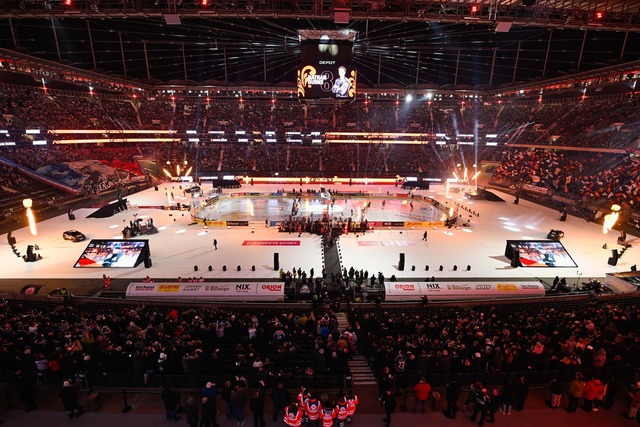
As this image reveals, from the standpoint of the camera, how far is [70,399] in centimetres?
937

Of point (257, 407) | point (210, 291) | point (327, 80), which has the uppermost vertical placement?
point (327, 80)

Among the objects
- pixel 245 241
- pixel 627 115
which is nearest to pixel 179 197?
pixel 245 241

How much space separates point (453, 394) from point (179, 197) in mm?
43963

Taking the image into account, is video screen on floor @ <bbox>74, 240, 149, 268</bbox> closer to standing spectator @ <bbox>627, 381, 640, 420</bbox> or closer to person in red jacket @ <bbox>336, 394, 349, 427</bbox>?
person in red jacket @ <bbox>336, 394, 349, 427</bbox>

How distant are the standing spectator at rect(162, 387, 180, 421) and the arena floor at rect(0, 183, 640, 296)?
1200 cm

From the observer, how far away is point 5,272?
74.2 feet

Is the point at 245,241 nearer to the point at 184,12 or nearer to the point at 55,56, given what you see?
the point at 184,12

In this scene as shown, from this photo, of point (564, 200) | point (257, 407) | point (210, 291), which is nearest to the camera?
point (257, 407)

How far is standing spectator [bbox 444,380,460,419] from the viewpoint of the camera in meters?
9.46

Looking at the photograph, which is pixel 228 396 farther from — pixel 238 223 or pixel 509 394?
pixel 238 223

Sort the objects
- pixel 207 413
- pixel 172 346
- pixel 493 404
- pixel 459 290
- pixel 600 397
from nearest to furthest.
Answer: pixel 207 413 → pixel 493 404 → pixel 600 397 → pixel 172 346 → pixel 459 290

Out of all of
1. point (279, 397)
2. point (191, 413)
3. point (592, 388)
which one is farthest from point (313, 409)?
point (592, 388)

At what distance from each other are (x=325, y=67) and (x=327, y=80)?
1.15 meters

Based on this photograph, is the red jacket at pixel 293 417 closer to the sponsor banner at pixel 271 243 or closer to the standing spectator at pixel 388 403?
the standing spectator at pixel 388 403
